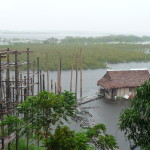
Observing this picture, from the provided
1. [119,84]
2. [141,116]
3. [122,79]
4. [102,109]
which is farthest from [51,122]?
[122,79]

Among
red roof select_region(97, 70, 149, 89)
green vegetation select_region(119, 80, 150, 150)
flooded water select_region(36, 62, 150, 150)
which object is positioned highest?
green vegetation select_region(119, 80, 150, 150)

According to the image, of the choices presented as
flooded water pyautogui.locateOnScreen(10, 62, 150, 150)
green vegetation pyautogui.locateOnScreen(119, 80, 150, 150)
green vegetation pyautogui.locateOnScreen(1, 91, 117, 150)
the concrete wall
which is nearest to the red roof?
the concrete wall

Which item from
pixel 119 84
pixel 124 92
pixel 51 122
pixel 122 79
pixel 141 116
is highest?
pixel 51 122

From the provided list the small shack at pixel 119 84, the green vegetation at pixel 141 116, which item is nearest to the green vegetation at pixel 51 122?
the green vegetation at pixel 141 116

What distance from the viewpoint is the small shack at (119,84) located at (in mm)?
18828

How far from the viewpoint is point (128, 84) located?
19094mm

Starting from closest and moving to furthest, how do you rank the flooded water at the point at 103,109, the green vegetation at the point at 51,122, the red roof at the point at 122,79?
the green vegetation at the point at 51,122
the flooded water at the point at 103,109
the red roof at the point at 122,79

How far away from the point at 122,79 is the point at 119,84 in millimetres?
513

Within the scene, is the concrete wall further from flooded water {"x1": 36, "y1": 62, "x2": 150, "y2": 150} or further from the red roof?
flooded water {"x1": 36, "y1": 62, "x2": 150, "y2": 150}

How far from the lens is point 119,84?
1889 centimetres

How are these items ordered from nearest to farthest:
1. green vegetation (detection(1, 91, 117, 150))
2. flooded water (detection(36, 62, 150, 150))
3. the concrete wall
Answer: green vegetation (detection(1, 91, 117, 150))
flooded water (detection(36, 62, 150, 150))
the concrete wall

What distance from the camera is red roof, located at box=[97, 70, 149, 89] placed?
18.8 m

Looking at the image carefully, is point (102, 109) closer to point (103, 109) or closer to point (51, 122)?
point (103, 109)

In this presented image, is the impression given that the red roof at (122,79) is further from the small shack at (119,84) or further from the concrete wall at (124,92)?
the concrete wall at (124,92)
